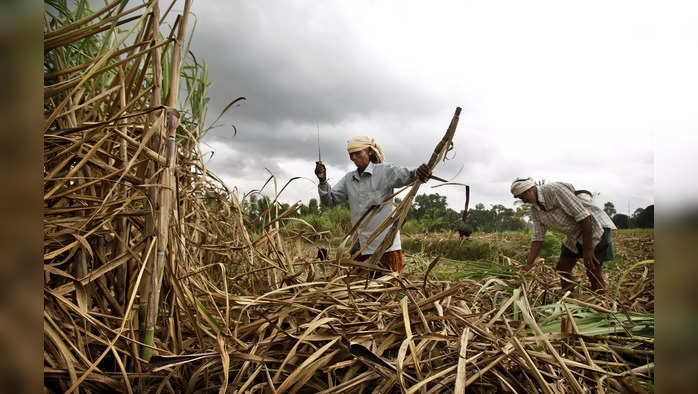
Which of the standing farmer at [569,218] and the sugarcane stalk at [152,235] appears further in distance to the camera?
the standing farmer at [569,218]

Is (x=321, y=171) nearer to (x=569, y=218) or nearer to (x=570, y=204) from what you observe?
(x=570, y=204)

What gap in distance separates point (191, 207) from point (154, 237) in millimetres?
532

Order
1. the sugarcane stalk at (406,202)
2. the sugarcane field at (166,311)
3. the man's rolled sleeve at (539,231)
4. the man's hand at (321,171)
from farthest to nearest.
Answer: the man's rolled sleeve at (539,231), the man's hand at (321,171), the sugarcane stalk at (406,202), the sugarcane field at (166,311)

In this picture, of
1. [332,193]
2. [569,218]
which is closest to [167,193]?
[332,193]

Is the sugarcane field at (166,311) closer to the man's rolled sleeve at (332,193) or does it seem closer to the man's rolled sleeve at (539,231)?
the man's rolled sleeve at (332,193)

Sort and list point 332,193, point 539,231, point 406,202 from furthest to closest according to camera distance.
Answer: point 539,231
point 332,193
point 406,202

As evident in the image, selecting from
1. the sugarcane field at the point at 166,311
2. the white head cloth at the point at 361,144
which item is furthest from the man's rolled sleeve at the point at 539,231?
the sugarcane field at the point at 166,311

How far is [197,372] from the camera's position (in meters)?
0.59

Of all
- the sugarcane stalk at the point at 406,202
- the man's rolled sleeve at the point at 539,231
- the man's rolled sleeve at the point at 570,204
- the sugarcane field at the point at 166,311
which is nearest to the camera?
the sugarcane field at the point at 166,311

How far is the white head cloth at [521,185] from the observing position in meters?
3.15

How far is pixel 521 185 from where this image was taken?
125 inches

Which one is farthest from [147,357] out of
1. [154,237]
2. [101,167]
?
[101,167]

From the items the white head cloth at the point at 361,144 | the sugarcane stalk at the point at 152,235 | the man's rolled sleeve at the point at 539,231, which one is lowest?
the man's rolled sleeve at the point at 539,231
